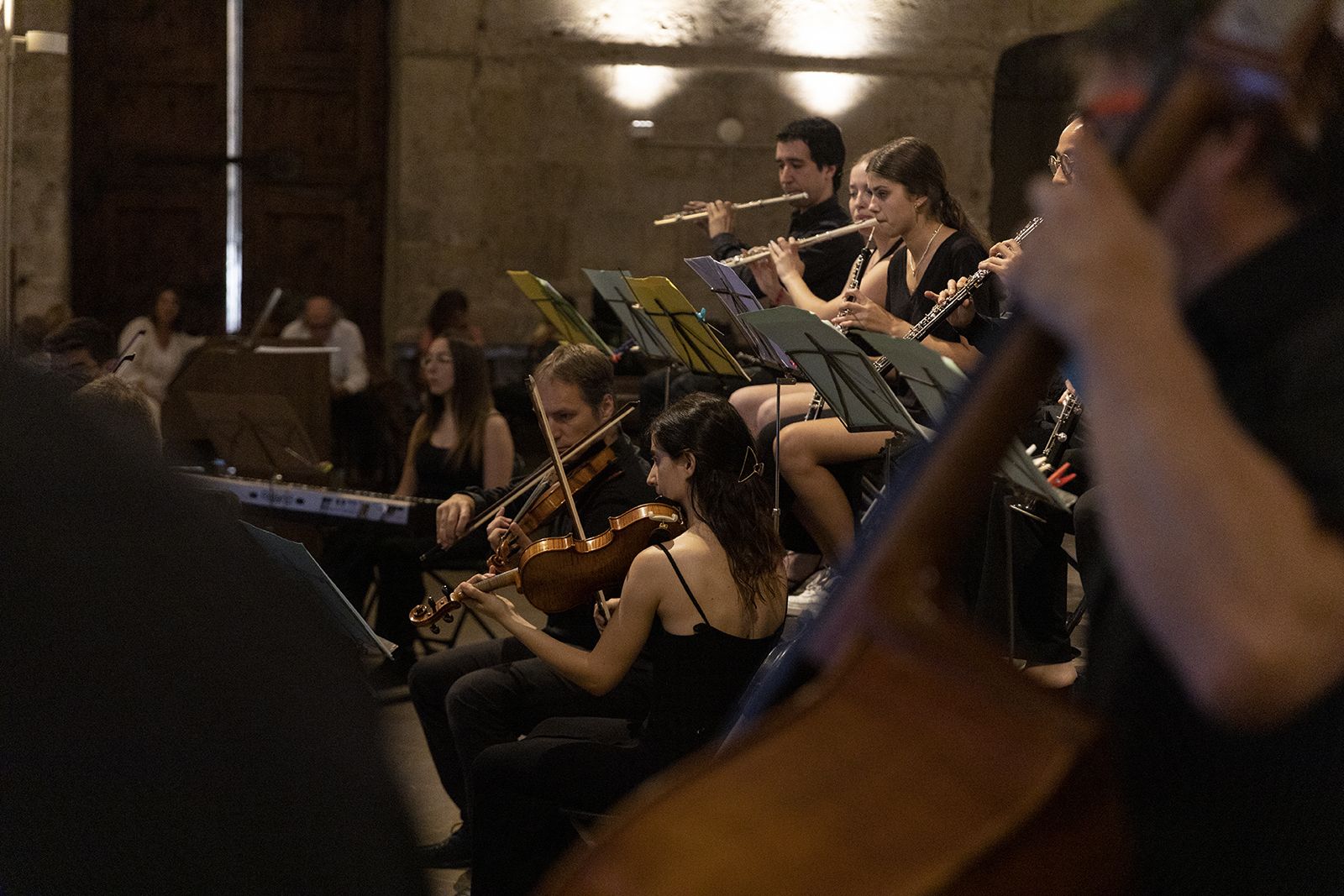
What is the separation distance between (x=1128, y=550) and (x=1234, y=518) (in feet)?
0.22

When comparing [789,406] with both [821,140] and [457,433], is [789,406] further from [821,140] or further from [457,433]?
[821,140]

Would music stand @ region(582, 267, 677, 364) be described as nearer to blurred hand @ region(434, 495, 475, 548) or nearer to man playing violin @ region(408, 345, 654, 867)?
man playing violin @ region(408, 345, 654, 867)

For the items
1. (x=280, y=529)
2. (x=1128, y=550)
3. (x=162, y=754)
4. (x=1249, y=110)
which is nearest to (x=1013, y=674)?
(x=1128, y=550)

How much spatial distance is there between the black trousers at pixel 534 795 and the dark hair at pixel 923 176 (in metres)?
2.29

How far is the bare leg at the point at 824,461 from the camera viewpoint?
5.04 m

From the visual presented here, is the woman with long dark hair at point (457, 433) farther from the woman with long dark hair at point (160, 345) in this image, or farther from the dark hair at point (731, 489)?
the woman with long dark hair at point (160, 345)

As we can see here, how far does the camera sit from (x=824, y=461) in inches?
200

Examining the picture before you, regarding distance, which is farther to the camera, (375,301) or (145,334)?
(375,301)

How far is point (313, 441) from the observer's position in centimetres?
773

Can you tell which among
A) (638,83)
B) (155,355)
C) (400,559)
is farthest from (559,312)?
(638,83)

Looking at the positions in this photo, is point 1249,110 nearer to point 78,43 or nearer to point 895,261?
point 895,261

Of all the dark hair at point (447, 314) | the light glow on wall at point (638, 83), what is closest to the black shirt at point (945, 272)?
the dark hair at point (447, 314)

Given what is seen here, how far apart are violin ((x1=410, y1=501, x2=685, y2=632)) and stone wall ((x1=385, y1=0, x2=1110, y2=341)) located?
6.94 meters

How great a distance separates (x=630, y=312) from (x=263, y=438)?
1705 millimetres
